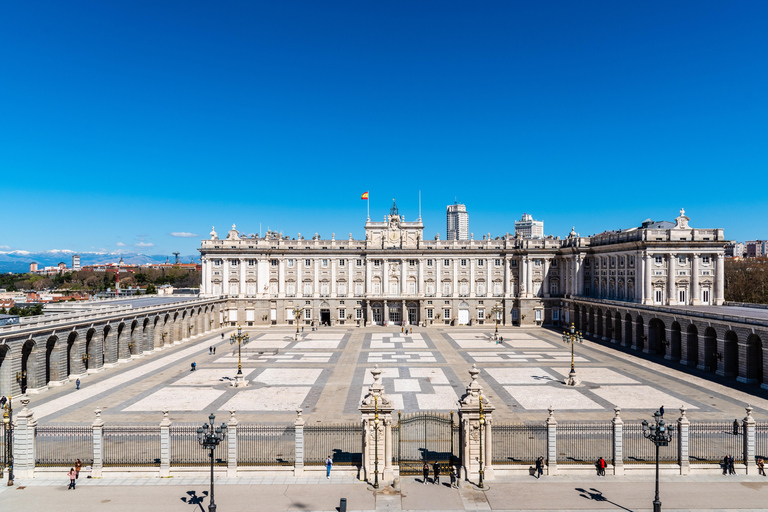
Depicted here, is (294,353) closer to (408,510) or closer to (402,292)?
(402,292)

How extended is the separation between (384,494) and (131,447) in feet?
48.2

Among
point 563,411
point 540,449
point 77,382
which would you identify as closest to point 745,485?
point 540,449

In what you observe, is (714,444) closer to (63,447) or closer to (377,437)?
(377,437)

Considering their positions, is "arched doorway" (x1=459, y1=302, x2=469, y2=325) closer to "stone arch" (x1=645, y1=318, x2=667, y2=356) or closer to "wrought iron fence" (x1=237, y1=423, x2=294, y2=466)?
"stone arch" (x1=645, y1=318, x2=667, y2=356)

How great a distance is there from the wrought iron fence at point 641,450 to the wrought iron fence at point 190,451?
20.4 meters

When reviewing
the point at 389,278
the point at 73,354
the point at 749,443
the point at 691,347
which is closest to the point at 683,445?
the point at 749,443

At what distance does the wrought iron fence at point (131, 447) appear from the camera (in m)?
23.2

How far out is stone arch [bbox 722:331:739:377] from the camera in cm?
4262

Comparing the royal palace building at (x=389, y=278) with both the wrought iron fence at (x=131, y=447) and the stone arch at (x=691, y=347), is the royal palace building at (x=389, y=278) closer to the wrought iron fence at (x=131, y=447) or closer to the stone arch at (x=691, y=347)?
the stone arch at (x=691, y=347)

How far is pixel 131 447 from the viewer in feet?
85.8

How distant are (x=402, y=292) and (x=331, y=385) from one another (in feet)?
143

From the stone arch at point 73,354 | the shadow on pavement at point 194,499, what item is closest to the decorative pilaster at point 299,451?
the shadow on pavement at point 194,499

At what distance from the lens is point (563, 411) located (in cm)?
3278

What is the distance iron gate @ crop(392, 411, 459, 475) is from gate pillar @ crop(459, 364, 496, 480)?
2.62 ft
